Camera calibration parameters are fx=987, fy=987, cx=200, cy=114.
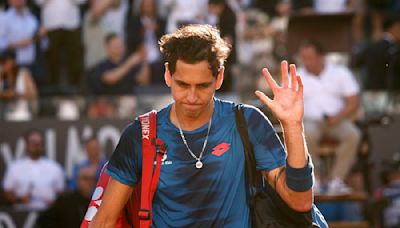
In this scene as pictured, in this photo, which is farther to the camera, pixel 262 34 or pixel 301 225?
pixel 262 34

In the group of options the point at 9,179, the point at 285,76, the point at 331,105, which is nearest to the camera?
the point at 285,76

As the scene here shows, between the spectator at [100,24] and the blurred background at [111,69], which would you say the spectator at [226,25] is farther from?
the spectator at [100,24]

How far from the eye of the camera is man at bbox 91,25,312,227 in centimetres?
471

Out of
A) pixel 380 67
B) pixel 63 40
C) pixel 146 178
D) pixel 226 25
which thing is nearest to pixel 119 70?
pixel 63 40

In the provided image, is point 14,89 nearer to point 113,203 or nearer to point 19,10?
point 19,10

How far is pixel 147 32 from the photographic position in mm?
13141

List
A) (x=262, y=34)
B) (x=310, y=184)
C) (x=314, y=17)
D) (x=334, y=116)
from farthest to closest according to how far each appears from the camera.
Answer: (x=262, y=34) → (x=314, y=17) → (x=334, y=116) → (x=310, y=184)

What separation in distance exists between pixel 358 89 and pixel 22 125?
→ 4.40 metres

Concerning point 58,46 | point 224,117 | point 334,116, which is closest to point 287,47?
point 334,116

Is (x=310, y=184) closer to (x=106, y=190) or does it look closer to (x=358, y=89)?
(x=106, y=190)

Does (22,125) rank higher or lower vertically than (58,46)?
lower

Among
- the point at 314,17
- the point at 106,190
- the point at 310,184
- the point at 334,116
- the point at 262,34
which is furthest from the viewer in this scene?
the point at 262,34

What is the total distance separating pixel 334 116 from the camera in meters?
11.8

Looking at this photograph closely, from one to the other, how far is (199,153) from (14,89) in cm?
854
